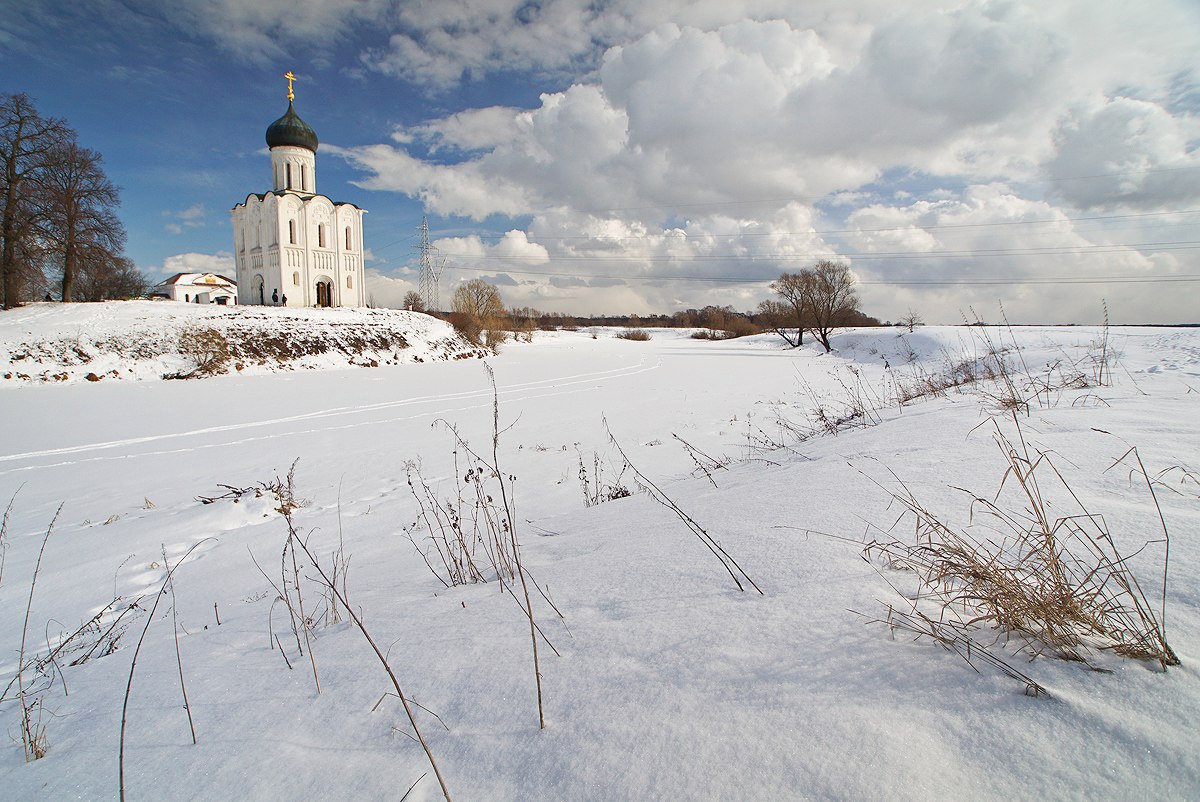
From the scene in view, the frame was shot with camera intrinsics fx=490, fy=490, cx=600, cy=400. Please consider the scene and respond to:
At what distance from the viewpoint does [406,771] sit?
1.23 meters

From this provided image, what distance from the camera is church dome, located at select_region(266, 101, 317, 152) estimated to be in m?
37.0

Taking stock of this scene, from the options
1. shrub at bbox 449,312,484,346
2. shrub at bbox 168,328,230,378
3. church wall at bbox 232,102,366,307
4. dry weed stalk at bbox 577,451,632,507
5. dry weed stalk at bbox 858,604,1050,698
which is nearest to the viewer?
dry weed stalk at bbox 858,604,1050,698

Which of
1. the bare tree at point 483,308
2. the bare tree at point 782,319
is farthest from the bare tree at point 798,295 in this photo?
the bare tree at point 483,308

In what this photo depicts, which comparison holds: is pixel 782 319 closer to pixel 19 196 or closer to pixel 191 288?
pixel 19 196

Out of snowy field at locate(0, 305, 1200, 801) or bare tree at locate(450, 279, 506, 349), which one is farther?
bare tree at locate(450, 279, 506, 349)

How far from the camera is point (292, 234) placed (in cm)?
3716

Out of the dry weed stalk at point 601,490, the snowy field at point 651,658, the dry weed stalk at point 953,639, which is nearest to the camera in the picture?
the snowy field at point 651,658

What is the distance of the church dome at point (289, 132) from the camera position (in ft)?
121

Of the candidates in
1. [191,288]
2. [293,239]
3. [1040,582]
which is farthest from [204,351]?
[191,288]

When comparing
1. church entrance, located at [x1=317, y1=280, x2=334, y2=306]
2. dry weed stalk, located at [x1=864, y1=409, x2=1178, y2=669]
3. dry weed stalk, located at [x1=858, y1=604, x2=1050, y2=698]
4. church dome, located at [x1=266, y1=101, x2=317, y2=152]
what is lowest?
dry weed stalk, located at [x1=858, y1=604, x2=1050, y2=698]

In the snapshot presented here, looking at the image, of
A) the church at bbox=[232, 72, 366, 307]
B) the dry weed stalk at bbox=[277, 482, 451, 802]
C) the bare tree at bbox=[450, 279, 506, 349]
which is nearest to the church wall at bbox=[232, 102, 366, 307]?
the church at bbox=[232, 72, 366, 307]

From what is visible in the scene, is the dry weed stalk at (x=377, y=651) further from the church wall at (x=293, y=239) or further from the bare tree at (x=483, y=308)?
the church wall at (x=293, y=239)

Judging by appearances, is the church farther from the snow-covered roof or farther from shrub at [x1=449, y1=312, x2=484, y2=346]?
the snow-covered roof

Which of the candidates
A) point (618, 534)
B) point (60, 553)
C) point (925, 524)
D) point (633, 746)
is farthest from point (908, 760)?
point (60, 553)
